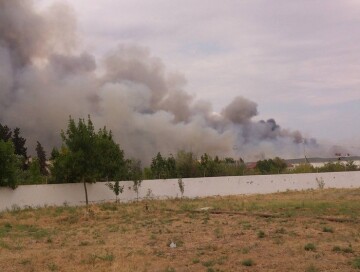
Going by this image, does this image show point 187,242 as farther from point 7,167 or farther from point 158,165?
point 158,165

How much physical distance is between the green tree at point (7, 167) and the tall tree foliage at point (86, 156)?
4.67m

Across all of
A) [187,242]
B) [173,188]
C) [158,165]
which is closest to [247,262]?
[187,242]

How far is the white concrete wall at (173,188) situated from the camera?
121 ft

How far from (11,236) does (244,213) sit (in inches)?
414

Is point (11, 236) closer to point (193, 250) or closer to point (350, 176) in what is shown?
point (193, 250)

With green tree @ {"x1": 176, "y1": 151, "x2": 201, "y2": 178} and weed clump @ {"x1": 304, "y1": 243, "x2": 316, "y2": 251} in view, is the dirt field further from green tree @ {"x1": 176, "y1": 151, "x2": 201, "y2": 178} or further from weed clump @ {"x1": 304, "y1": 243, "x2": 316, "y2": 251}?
green tree @ {"x1": 176, "y1": 151, "x2": 201, "y2": 178}

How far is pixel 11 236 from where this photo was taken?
68.1 feet

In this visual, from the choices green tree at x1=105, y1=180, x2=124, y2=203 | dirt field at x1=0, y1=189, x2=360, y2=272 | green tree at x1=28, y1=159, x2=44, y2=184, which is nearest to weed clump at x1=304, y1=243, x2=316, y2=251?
dirt field at x1=0, y1=189, x2=360, y2=272

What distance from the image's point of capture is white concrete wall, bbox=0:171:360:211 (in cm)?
3682

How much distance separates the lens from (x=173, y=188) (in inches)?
1806

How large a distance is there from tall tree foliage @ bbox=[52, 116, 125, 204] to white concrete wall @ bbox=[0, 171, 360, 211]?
1.27 meters

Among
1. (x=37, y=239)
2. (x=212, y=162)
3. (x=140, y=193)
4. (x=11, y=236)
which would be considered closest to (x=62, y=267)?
(x=37, y=239)

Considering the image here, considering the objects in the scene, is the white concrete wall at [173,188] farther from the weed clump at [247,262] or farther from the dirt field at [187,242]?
the weed clump at [247,262]

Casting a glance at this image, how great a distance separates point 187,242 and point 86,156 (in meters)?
23.4
